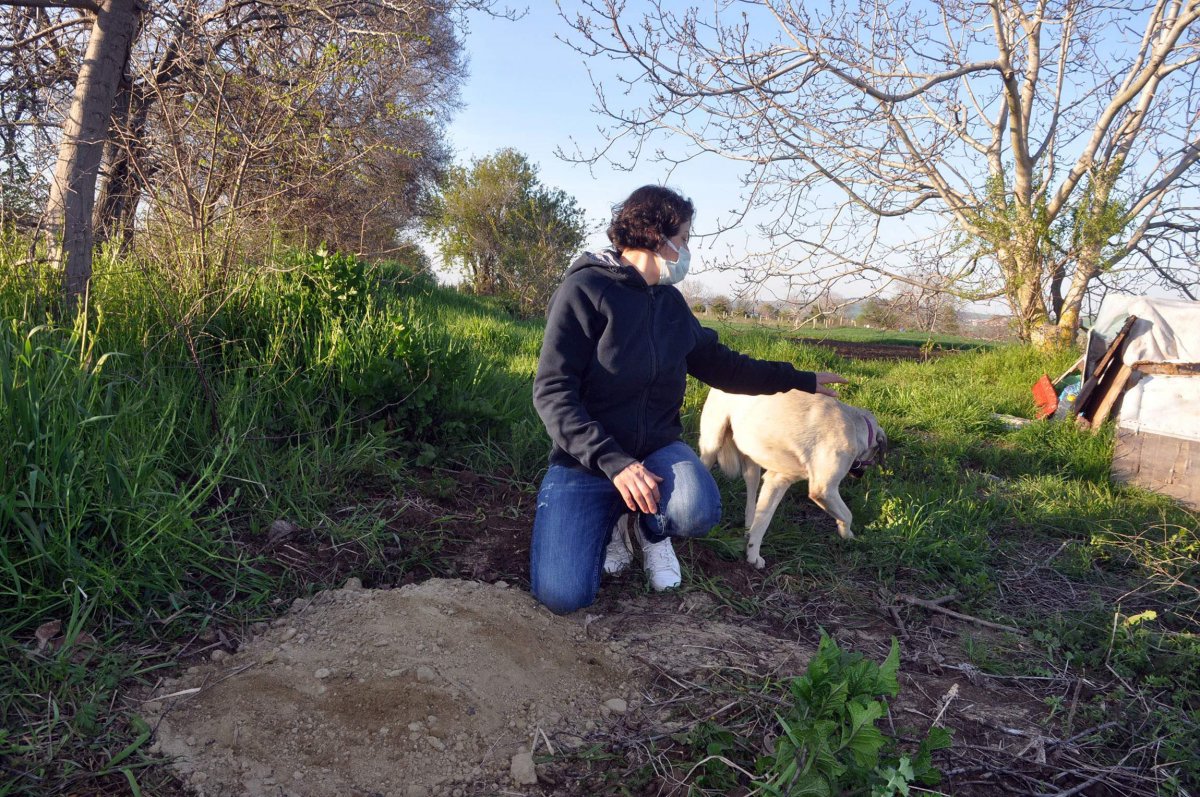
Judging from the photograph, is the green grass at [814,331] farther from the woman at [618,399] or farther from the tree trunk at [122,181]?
the tree trunk at [122,181]

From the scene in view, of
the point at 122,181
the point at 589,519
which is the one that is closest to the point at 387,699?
the point at 589,519

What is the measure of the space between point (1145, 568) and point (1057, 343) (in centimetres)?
586

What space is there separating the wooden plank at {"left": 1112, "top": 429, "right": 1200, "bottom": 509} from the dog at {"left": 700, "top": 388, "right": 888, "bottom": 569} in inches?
101

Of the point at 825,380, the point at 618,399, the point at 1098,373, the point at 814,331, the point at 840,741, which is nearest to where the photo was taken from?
the point at 840,741

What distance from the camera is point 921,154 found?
8.18 meters

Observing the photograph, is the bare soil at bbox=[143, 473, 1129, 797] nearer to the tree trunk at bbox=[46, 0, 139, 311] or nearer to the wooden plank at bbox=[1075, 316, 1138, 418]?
the tree trunk at bbox=[46, 0, 139, 311]

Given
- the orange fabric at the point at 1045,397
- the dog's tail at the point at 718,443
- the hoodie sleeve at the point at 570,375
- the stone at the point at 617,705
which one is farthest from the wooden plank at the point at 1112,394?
the stone at the point at 617,705

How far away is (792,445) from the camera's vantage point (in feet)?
12.4

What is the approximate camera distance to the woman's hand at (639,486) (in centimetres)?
269

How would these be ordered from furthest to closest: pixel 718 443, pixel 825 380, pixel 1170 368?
pixel 1170 368
pixel 718 443
pixel 825 380

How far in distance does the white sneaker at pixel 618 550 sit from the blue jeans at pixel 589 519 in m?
0.20

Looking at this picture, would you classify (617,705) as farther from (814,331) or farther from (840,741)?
(814,331)

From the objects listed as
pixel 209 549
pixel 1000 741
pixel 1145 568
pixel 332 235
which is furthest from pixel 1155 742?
pixel 332 235

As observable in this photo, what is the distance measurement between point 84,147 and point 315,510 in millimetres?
2693
